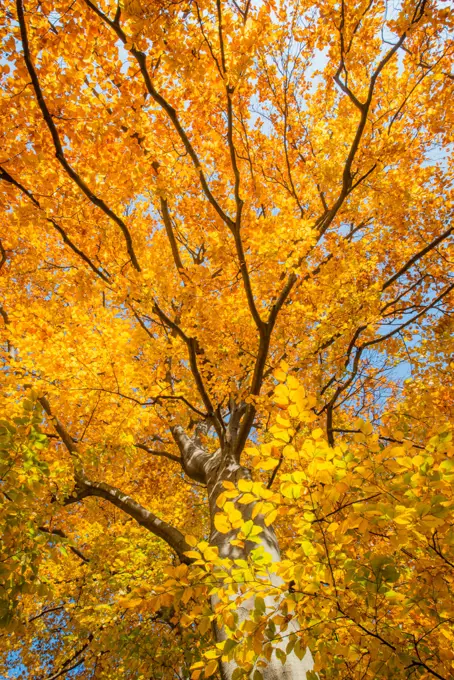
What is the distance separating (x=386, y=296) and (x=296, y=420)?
5.61m

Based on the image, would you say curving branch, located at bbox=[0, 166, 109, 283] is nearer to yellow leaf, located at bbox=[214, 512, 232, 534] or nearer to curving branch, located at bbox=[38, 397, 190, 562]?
curving branch, located at bbox=[38, 397, 190, 562]

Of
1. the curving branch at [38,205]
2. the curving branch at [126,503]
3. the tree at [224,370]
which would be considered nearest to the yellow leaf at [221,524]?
the tree at [224,370]

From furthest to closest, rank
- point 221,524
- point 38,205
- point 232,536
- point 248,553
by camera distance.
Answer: point 38,205 → point 232,536 → point 248,553 → point 221,524

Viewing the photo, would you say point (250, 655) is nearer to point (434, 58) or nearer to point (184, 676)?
point (184, 676)

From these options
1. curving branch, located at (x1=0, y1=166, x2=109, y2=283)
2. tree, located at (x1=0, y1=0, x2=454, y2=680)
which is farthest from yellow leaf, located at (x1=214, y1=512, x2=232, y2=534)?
curving branch, located at (x1=0, y1=166, x2=109, y2=283)

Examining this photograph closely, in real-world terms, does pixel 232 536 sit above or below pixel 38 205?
below

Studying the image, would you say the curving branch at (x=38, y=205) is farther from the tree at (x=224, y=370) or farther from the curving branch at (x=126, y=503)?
the curving branch at (x=126, y=503)

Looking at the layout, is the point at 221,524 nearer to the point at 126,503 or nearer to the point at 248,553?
the point at 248,553

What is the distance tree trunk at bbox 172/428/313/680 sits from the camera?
7.47ft

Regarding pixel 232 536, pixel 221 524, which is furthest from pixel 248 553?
pixel 221 524

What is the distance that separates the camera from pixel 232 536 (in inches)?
128

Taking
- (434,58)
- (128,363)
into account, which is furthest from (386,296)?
(128,363)

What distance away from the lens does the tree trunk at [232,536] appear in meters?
2.28

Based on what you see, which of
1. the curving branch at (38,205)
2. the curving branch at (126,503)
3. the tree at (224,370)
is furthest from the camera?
the curving branch at (126,503)
